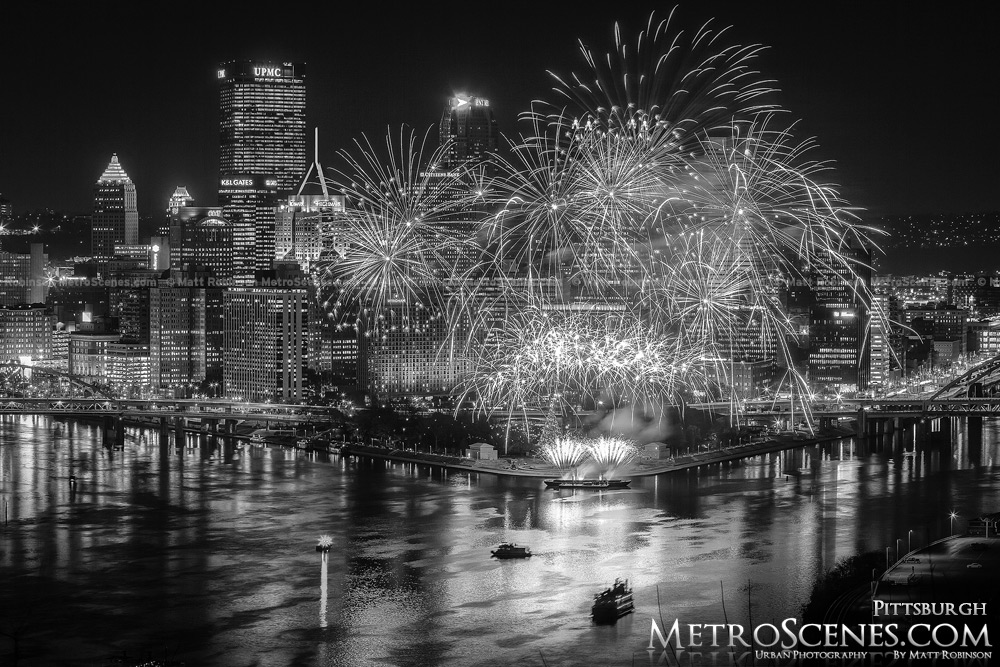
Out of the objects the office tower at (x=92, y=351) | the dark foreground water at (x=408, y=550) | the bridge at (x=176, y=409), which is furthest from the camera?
the office tower at (x=92, y=351)

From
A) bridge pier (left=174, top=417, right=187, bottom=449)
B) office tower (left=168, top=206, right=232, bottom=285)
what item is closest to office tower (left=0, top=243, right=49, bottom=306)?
office tower (left=168, top=206, right=232, bottom=285)

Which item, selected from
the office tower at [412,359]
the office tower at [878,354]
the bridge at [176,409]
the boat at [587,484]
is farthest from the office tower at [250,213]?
the boat at [587,484]

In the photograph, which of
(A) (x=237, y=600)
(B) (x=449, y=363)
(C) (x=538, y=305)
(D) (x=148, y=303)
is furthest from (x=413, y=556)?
(D) (x=148, y=303)

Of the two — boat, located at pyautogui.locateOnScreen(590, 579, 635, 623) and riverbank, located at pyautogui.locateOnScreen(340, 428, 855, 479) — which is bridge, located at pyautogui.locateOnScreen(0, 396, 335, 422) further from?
boat, located at pyautogui.locateOnScreen(590, 579, 635, 623)

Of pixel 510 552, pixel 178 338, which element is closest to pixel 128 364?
pixel 178 338

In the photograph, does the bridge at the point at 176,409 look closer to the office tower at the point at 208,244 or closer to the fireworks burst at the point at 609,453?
the fireworks burst at the point at 609,453
